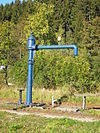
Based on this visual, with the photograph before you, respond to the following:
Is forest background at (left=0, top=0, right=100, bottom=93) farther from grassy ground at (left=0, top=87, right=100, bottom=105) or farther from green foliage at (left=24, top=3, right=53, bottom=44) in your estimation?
grassy ground at (left=0, top=87, right=100, bottom=105)

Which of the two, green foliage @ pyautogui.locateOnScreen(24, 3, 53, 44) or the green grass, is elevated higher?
green foliage @ pyautogui.locateOnScreen(24, 3, 53, 44)

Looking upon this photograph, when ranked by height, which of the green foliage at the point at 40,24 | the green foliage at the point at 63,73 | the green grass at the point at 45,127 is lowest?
the green grass at the point at 45,127

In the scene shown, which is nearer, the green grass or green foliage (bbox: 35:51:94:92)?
the green grass

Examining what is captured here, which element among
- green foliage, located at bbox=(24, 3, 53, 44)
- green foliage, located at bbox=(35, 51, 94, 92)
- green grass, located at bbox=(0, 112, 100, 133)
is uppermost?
green foliage, located at bbox=(24, 3, 53, 44)

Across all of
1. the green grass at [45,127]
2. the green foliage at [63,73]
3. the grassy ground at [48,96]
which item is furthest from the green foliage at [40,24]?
the green grass at [45,127]

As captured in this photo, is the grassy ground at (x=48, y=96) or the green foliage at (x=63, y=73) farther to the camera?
the green foliage at (x=63, y=73)

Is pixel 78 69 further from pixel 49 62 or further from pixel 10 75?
pixel 10 75

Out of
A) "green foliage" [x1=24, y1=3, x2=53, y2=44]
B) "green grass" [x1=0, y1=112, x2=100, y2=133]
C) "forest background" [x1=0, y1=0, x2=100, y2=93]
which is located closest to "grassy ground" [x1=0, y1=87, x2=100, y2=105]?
"forest background" [x1=0, y1=0, x2=100, y2=93]

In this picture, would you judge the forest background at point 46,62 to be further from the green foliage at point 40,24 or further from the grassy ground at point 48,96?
the grassy ground at point 48,96

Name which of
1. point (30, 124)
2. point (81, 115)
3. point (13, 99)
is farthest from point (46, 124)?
point (13, 99)

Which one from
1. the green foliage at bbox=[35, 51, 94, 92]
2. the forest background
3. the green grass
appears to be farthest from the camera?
the forest background

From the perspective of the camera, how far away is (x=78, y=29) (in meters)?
52.0

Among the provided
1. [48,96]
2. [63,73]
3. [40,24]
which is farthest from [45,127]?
[40,24]

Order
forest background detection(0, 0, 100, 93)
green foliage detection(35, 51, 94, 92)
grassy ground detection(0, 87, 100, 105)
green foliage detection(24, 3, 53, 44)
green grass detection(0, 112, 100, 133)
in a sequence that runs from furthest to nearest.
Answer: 1. green foliage detection(24, 3, 53, 44)
2. forest background detection(0, 0, 100, 93)
3. green foliage detection(35, 51, 94, 92)
4. grassy ground detection(0, 87, 100, 105)
5. green grass detection(0, 112, 100, 133)
